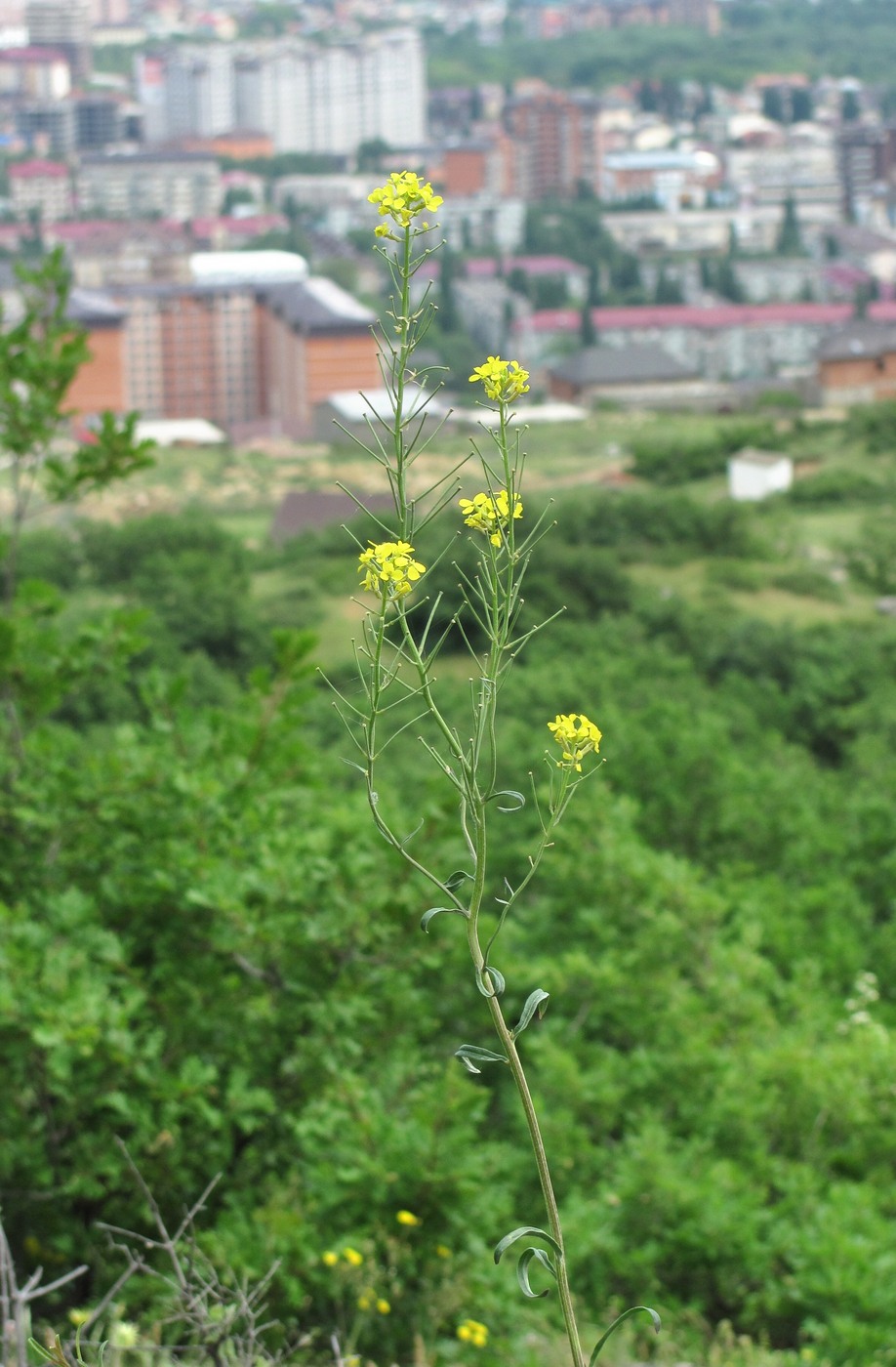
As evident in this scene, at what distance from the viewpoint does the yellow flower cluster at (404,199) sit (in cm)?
126

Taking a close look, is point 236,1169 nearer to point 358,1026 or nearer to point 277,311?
point 358,1026

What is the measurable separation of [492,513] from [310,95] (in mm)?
79448

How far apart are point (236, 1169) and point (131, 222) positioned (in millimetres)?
54578

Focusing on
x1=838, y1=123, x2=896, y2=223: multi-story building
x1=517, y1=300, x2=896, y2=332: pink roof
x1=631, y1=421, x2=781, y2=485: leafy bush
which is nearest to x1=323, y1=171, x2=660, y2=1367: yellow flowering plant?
x1=631, y1=421, x2=781, y2=485: leafy bush

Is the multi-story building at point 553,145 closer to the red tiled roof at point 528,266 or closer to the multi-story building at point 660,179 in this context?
the multi-story building at point 660,179

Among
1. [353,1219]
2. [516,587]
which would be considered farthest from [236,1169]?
[516,587]

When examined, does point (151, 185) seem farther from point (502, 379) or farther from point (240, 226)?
point (502, 379)

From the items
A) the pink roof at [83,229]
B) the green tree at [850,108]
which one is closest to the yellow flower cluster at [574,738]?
the pink roof at [83,229]

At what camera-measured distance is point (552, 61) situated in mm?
82438

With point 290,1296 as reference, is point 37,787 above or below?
above

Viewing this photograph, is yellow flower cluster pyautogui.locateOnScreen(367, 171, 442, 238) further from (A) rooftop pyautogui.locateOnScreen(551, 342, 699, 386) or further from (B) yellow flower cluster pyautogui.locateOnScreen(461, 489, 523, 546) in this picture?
(A) rooftop pyautogui.locateOnScreen(551, 342, 699, 386)

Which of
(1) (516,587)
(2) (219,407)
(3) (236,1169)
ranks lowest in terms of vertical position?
(2) (219,407)

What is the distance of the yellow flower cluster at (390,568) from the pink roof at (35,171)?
6566 cm

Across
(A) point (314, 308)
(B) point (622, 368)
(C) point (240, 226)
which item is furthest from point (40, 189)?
(B) point (622, 368)
